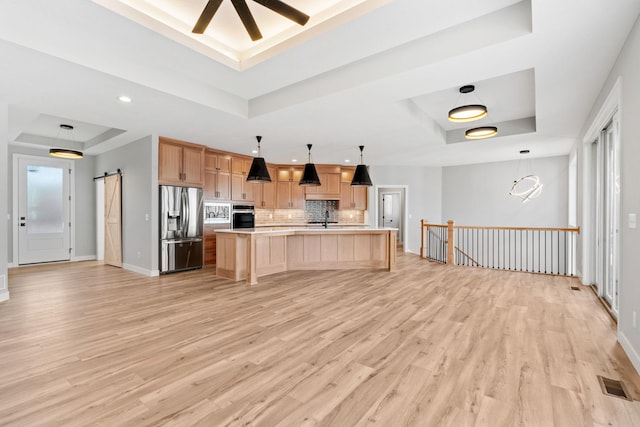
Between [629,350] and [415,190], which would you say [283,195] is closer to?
[415,190]

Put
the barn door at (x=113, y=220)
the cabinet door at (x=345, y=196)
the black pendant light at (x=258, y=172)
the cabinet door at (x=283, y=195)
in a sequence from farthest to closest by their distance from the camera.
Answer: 1. the cabinet door at (x=345, y=196)
2. the cabinet door at (x=283, y=195)
3. the barn door at (x=113, y=220)
4. the black pendant light at (x=258, y=172)

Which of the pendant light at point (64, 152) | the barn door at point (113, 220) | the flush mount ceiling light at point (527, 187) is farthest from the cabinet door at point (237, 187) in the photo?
the flush mount ceiling light at point (527, 187)

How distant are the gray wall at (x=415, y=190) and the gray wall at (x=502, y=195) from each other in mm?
270

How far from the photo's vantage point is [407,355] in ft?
8.39

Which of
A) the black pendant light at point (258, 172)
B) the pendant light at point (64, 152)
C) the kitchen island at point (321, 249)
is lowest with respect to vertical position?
the kitchen island at point (321, 249)

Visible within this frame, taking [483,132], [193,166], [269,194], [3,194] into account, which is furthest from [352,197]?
[3,194]

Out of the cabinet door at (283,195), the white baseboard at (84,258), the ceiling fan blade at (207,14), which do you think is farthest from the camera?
the cabinet door at (283,195)

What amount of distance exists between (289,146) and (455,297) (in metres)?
4.19

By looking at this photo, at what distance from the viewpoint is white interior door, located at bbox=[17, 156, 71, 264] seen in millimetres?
6848

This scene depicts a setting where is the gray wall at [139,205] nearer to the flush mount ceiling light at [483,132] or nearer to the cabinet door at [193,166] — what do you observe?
the cabinet door at [193,166]

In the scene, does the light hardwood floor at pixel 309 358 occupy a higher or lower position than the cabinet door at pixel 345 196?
lower

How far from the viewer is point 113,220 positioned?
6.79 m

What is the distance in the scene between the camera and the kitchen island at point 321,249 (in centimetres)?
Result: 565

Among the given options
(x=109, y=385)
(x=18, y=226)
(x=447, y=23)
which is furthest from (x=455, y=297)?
(x=18, y=226)
